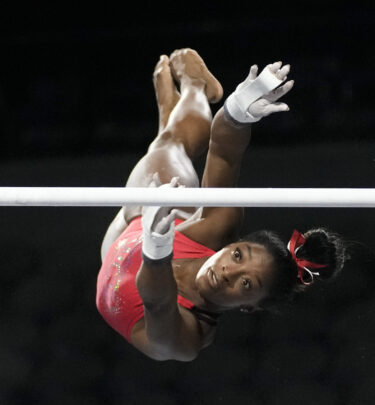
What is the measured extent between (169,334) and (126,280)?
0.49 feet

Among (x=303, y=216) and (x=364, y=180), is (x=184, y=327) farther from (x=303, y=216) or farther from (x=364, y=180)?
(x=364, y=180)

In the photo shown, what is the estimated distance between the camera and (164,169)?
1.18 meters

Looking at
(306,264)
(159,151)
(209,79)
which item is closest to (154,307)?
(306,264)

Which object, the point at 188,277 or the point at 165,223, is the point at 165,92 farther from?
the point at 165,223

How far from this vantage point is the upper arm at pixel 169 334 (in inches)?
37.2

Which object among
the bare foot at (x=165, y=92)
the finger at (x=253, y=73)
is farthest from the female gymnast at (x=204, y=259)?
the bare foot at (x=165, y=92)

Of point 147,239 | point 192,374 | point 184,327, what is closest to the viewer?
point 147,239

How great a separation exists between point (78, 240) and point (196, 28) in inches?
21.6

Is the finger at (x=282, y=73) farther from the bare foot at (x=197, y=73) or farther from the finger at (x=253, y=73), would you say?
the bare foot at (x=197, y=73)

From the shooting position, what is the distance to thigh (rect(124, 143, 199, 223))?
1174 millimetres

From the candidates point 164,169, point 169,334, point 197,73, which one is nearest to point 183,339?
point 169,334

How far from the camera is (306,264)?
40.1 inches

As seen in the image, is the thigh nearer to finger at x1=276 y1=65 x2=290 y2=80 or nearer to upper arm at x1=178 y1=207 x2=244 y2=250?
upper arm at x1=178 y1=207 x2=244 y2=250

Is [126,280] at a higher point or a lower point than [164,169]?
lower
